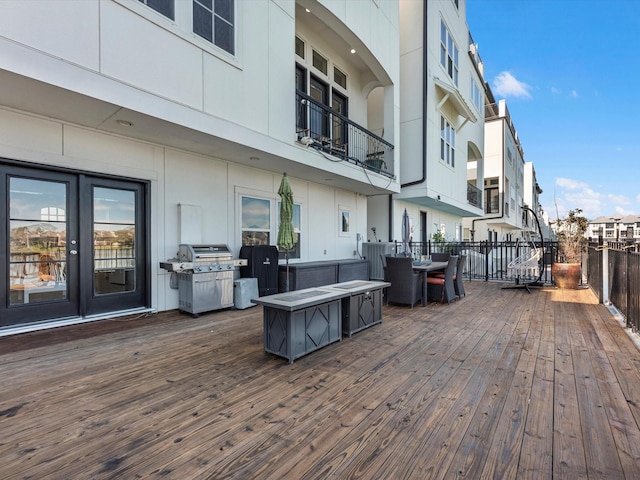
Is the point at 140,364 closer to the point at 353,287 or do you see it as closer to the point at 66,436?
the point at 66,436

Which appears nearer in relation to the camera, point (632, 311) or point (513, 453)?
point (513, 453)

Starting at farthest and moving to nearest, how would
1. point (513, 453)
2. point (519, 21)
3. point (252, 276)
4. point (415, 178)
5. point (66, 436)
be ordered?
point (519, 21) → point (415, 178) → point (252, 276) → point (66, 436) → point (513, 453)

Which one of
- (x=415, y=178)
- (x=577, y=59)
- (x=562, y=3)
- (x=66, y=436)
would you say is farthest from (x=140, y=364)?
(x=577, y=59)

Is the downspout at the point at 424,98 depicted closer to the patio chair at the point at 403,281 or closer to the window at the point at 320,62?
the window at the point at 320,62

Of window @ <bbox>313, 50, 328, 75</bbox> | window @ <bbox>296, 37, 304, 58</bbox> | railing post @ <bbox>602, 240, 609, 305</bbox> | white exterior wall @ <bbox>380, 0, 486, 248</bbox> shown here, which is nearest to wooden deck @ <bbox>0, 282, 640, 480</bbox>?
railing post @ <bbox>602, 240, 609, 305</bbox>

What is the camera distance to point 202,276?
205 inches

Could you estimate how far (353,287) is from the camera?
4.35m

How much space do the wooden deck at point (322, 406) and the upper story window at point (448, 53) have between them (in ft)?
34.7

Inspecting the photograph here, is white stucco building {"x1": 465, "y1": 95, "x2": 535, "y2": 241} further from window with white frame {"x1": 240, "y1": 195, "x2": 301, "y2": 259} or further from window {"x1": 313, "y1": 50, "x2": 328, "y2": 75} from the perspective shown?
window with white frame {"x1": 240, "y1": 195, "x2": 301, "y2": 259}

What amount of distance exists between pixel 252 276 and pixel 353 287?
8.66ft

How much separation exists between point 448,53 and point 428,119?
3.59 m

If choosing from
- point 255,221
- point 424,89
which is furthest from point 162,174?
point 424,89

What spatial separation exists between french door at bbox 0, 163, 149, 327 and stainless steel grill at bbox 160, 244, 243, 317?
0.61 metres

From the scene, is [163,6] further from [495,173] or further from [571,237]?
[495,173]
